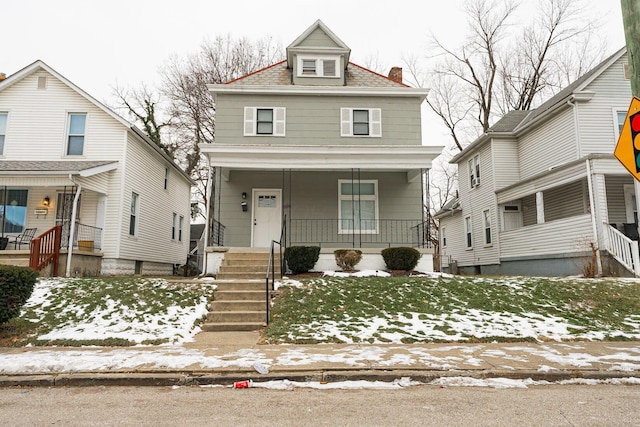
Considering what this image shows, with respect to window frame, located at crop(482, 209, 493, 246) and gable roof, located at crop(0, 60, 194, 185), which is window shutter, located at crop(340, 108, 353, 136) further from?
window frame, located at crop(482, 209, 493, 246)

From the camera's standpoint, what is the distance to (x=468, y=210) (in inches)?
821

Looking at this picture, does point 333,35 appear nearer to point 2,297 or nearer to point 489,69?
point 2,297

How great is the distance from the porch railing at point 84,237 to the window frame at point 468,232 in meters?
15.8

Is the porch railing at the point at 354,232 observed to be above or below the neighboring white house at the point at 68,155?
below

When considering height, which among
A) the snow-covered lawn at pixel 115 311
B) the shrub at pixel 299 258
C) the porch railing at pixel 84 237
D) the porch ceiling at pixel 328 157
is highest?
the porch ceiling at pixel 328 157

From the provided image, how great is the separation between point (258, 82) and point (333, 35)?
330cm

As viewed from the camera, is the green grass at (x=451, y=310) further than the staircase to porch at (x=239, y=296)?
No

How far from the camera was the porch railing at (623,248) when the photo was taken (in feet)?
37.8

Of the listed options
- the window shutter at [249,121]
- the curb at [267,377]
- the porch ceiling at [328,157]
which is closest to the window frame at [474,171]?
the porch ceiling at [328,157]

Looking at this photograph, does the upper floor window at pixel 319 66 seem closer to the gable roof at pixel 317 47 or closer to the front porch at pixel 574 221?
the gable roof at pixel 317 47

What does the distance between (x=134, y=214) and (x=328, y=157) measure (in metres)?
7.77

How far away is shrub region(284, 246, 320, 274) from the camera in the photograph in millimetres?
11797

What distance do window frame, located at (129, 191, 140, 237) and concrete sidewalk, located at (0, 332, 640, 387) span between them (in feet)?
31.0

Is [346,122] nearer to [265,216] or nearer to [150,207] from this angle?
[265,216]
